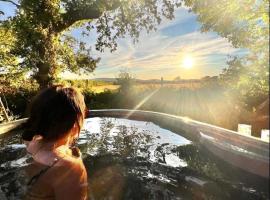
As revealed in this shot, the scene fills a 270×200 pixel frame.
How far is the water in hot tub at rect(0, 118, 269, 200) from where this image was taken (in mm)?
6185

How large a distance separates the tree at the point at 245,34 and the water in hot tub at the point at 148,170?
5.18 feet

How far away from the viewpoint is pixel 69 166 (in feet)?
7.55

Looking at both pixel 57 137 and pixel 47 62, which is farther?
pixel 47 62

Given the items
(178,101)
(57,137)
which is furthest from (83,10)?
(57,137)

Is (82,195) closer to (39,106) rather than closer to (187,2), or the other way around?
(39,106)

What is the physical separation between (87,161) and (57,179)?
21.8 ft

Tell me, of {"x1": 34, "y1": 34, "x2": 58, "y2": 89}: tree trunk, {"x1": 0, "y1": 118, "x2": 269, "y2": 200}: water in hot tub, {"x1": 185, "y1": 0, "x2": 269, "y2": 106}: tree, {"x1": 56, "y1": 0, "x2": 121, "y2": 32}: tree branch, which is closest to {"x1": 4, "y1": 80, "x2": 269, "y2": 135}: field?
{"x1": 34, "y1": 34, "x2": 58, "y2": 89}: tree trunk

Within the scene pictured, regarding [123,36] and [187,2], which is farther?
[123,36]

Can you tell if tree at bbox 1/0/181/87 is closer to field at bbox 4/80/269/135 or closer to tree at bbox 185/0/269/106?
field at bbox 4/80/269/135

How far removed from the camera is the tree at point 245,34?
6035 mm

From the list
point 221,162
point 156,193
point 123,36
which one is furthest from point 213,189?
point 123,36

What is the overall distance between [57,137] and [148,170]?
5683mm

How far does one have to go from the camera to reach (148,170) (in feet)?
25.8

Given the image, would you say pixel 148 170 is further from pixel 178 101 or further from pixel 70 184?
pixel 178 101
